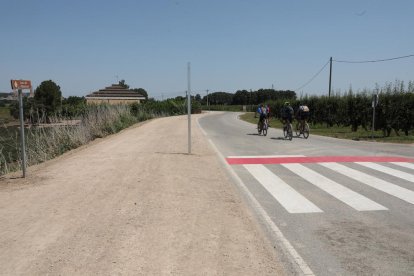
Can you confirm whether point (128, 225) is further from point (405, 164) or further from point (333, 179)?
point (405, 164)

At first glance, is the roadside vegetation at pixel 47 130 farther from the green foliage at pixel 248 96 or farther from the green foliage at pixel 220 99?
the green foliage at pixel 220 99

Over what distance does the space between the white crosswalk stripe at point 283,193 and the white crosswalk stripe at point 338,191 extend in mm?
679

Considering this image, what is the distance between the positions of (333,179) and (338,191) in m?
1.28

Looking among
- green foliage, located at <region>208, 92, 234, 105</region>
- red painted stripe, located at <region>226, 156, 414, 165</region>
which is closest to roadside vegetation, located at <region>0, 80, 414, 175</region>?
red painted stripe, located at <region>226, 156, 414, 165</region>

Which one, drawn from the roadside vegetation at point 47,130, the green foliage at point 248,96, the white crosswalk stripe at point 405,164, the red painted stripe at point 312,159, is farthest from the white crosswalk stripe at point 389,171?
the green foliage at point 248,96

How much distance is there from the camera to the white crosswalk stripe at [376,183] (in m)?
7.89

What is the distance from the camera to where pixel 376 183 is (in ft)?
29.6

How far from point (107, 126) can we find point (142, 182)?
1669cm

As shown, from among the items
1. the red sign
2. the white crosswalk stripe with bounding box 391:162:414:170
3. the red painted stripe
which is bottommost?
the red painted stripe

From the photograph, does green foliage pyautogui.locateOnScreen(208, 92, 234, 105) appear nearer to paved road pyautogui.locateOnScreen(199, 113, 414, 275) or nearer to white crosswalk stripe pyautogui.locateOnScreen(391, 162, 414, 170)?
paved road pyautogui.locateOnScreen(199, 113, 414, 275)

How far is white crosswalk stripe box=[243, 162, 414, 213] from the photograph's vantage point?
721 centimetres

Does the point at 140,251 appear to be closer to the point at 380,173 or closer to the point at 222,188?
the point at 222,188

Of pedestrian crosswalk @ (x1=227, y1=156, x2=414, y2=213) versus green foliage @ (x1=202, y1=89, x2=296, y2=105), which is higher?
green foliage @ (x1=202, y1=89, x2=296, y2=105)

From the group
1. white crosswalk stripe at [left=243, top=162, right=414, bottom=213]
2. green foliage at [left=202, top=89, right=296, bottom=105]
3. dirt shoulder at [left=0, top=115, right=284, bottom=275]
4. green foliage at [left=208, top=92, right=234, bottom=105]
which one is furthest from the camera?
green foliage at [left=208, top=92, right=234, bottom=105]
